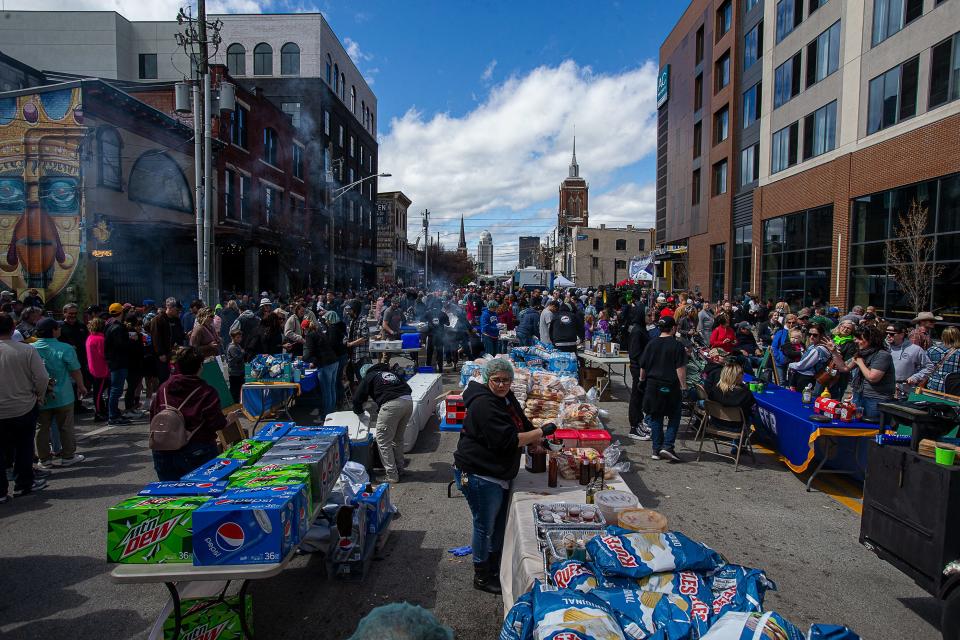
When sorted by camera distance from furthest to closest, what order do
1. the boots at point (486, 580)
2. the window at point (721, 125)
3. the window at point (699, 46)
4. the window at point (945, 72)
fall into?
the window at point (699, 46) → the window at point (721, 125) → the window at point (945, 72) → the boots at point (486, 580)

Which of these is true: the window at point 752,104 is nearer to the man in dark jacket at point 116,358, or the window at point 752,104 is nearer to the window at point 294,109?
the window at point 294,109

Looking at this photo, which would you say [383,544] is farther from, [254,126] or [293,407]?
[254,126]

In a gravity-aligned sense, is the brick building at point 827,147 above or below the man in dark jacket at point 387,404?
above

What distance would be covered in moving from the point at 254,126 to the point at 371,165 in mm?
27197

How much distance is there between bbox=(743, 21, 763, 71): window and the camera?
27.3 metres

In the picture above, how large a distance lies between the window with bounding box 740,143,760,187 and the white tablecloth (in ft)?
91.2

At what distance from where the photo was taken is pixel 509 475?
3910mm

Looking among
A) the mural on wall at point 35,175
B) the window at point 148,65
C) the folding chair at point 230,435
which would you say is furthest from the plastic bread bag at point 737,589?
the window at point 148,65

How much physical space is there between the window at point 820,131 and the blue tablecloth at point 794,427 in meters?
17.9

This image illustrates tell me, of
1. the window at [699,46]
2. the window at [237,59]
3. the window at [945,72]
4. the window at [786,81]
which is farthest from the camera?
the window at [237,59]

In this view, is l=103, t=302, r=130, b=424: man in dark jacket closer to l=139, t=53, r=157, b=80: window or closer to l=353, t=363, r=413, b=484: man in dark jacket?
l=353, t=363, r=413, b=484: man in dark jacket

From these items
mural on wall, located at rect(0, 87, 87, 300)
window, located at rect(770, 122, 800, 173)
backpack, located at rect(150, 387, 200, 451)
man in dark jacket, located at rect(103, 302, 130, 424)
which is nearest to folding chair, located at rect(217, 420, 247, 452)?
backpack, located at rect(150, 387, 200, 451)

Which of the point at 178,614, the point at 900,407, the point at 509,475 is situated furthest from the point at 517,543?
the point at 900,407

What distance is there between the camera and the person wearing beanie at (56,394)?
21.1 ft
